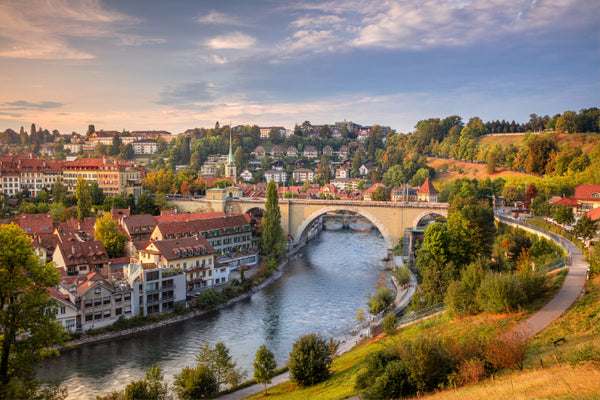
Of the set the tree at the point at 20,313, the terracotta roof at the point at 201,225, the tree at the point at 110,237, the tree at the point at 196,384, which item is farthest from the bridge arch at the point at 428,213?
the tree at the point at 20,313

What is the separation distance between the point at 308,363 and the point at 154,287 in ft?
40.3

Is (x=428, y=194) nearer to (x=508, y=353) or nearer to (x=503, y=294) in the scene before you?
(x=503, y=294)

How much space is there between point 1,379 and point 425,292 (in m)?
16.8

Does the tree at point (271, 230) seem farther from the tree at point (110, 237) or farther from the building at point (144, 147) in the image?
the building at point (144, 147)

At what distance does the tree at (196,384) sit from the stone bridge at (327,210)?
26.0 metres

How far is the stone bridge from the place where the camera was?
127 ft

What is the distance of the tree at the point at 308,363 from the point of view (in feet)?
47.6

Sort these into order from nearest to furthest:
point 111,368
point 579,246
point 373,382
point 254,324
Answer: point 373,382
point 111,368
point 579,246
point 254,324

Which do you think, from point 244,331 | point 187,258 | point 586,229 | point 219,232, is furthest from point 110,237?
point 586,229

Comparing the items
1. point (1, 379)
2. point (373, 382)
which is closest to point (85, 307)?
point (1, 379)

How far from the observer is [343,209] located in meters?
40.8

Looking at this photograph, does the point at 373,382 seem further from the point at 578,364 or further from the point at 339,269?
the point at 339,269

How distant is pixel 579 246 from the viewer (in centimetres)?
2128

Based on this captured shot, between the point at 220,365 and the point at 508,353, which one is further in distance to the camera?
the point at 220,365
